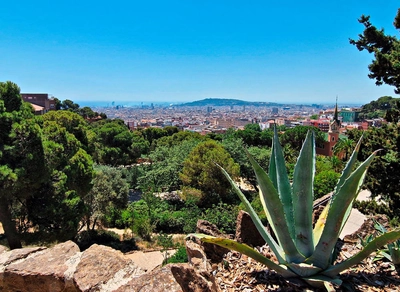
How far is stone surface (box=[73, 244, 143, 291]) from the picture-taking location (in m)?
1.86

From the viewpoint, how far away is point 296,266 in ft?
5.67

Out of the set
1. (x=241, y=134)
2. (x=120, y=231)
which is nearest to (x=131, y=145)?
(x=241, y=134)

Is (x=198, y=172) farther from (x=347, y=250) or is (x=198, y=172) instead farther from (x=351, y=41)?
(x=347, y=250)

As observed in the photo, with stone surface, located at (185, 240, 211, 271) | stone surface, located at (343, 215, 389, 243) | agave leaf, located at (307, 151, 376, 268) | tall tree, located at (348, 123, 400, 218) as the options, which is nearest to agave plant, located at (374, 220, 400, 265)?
stone surface, located at (343, 215, 389, 243)

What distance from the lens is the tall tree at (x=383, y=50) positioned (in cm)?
614

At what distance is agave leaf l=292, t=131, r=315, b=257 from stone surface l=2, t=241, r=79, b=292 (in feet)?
5.22

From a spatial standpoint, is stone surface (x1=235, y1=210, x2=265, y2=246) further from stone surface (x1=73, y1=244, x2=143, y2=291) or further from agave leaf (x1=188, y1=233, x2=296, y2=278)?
stone surface (x1=73, y1=244, x2=143, y2=291)

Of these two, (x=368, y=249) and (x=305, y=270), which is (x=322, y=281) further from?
(x=368, y=249)

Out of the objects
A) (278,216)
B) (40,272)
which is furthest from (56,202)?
(278,216)

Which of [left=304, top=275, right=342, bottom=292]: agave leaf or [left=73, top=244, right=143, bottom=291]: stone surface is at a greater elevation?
[left=304, top=275, right=342, bottom=292]: agave leaf

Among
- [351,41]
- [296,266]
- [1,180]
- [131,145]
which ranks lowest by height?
[131,145]

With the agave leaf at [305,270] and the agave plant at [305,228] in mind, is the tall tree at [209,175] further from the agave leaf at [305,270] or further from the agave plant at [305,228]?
the agave leaf at [305,270]

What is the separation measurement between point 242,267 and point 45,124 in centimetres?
982

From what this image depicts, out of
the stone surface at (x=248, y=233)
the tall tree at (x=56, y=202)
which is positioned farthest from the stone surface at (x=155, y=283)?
the tall tree at (x=56, y=202)
